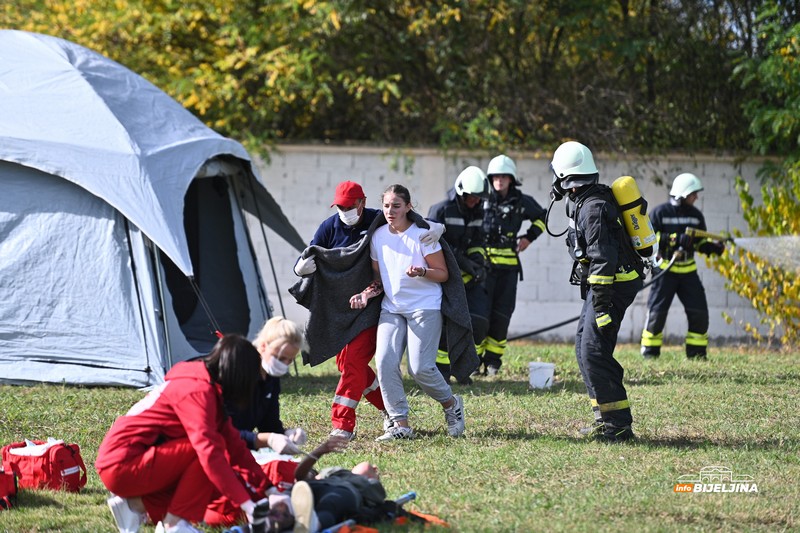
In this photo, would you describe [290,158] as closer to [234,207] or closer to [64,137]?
[234,207]

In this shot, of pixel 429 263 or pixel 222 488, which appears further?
pixel 429 263

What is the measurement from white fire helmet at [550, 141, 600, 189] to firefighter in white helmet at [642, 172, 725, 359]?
4567 mm

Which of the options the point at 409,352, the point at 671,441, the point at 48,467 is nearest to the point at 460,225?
the point at 409,352

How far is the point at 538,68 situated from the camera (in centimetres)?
1484

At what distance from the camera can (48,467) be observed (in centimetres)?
554

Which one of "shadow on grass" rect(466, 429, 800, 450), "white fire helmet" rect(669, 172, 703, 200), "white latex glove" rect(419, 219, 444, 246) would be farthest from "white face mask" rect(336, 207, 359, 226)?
"white fire helmet" rect(669, 172, 703, 200)

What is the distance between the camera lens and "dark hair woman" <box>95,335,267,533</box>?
172 inches

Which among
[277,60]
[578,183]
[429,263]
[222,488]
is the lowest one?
[222,488]

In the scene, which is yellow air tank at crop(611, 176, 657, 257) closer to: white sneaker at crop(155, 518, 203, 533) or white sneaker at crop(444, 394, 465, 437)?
white sneaker at crop(444, 394, 465, 437)

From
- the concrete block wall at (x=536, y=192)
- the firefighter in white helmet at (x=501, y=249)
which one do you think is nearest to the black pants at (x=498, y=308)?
the firefighter in white helmet at (x=501, y=249)

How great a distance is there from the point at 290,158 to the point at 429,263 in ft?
25.1

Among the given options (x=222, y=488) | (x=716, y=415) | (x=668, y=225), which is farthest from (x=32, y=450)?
(x=668, y=225)

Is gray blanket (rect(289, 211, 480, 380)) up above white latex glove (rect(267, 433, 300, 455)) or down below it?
above

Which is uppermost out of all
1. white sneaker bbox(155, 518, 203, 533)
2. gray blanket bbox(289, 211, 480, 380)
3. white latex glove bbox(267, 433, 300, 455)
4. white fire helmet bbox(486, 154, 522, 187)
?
white fire helmet bbox(486, 154, 522, 187)
